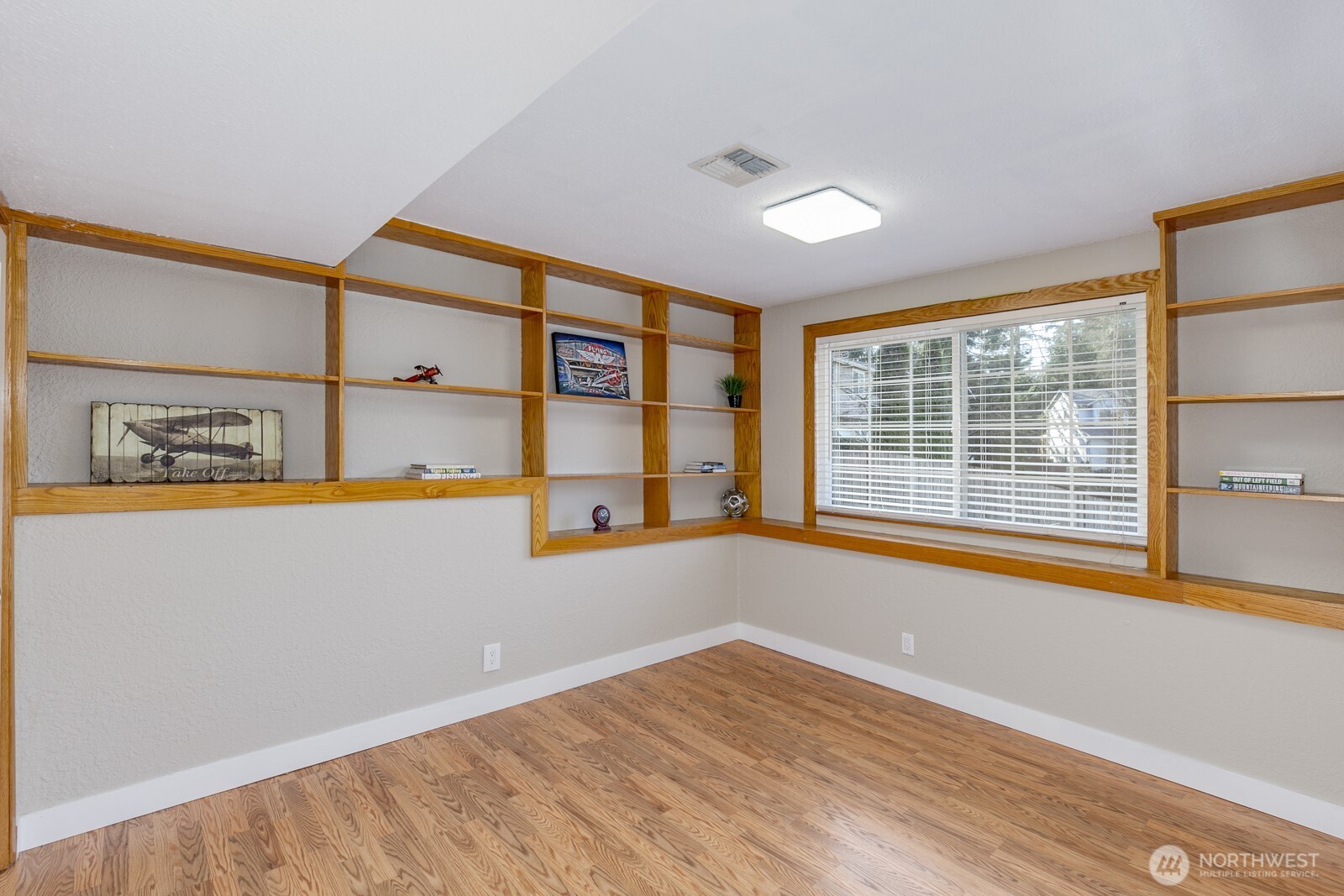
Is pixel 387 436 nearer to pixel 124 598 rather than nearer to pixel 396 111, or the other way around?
pixel 124 598

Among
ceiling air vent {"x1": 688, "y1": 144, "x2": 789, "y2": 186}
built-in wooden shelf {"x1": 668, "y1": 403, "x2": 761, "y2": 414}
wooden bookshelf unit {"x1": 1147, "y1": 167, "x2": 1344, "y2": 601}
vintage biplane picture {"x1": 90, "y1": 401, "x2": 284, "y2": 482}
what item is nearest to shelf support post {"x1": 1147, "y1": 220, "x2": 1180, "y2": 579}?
wooden bookshelf unit {"x1": 1147, "y1": 167, "x2": 1344, "y2": 601}

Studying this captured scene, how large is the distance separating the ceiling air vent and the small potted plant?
2277 mm

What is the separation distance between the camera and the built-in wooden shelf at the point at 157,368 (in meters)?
2.25

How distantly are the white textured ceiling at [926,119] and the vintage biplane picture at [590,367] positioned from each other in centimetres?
80

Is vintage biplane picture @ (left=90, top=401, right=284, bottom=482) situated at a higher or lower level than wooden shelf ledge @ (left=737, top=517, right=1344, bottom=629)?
higher

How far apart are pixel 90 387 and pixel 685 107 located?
2.42m

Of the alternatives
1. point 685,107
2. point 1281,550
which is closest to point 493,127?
point 685,107

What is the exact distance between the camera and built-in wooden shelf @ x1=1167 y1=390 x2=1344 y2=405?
2355mm

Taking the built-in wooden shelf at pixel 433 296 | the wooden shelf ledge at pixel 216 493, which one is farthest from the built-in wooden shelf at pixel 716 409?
the wooden shelf ledge at pixel 216 493

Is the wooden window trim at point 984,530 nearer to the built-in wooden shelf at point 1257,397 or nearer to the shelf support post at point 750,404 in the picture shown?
the shelf support post at point 750,404

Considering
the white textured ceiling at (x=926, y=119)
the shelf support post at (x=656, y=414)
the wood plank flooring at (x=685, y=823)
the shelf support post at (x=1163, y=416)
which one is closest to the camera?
the white textured ceiling at (x=926, y=119)

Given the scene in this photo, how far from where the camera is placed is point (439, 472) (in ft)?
10.4

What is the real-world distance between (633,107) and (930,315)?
2.47 m
